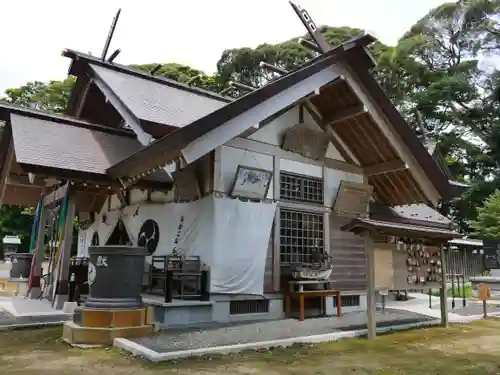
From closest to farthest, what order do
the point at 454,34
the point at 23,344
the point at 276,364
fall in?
the point at 276,364, the point at 23,344, the point at 454,34

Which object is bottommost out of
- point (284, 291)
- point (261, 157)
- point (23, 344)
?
point (23, 344)

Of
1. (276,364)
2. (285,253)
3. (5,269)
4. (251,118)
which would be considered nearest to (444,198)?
(285,253)

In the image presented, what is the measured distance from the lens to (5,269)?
81.1 ft

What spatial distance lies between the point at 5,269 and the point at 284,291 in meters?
21.3

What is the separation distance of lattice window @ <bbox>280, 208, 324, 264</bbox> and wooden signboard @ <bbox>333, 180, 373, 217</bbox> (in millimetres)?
697

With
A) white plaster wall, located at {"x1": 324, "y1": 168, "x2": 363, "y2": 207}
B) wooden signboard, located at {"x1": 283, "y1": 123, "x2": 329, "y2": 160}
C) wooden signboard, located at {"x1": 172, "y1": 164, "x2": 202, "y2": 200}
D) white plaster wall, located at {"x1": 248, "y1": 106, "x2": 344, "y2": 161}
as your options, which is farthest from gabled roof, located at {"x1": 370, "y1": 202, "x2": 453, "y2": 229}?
wooden signboard, located at {"x1": 172, "y1": 164, "x2": 202, "y2": 200}

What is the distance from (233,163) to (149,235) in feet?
9.75

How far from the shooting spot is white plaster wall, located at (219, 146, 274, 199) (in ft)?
29.4

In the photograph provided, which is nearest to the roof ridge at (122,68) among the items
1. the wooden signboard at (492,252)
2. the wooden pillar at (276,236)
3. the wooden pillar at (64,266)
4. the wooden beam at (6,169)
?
the wooden beam at (6,169)

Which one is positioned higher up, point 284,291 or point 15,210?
point 15,210

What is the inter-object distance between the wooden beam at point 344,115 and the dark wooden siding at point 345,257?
2.39 meters

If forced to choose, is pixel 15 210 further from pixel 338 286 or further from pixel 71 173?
pixel 338 286

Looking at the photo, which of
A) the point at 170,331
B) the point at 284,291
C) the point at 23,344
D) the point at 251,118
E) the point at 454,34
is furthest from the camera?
the point at 454,34

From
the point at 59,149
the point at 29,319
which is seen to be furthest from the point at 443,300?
the point at 59,149
